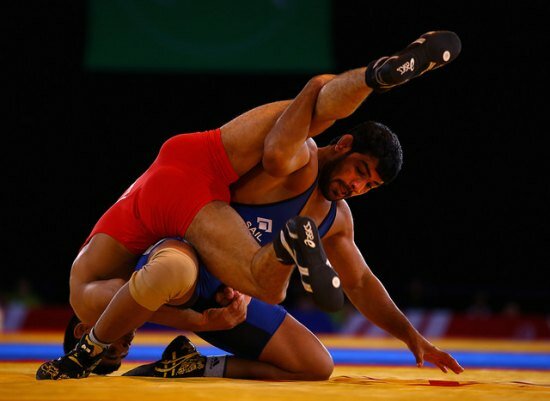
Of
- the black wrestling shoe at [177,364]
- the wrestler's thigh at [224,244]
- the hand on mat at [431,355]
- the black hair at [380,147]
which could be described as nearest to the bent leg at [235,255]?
the wrestler's thigh at [224,244]

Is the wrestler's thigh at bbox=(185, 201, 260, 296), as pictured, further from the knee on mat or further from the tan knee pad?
the knee on mat

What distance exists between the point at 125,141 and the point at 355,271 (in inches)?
375

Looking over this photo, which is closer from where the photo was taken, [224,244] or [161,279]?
[161,279]

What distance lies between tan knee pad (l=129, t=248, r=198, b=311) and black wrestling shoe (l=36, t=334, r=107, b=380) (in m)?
0.25

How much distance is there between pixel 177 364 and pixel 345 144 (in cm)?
102

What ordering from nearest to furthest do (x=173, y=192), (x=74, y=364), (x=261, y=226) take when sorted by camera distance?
(x=74, y=364)
(x=173, y=192)
(x=261, y=226)

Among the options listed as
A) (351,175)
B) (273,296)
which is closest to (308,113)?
(351,175)

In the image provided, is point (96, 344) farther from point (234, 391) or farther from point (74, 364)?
point (234, 391)

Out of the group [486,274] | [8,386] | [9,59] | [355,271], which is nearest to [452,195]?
[486,274]

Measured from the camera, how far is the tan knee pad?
8.07 ft

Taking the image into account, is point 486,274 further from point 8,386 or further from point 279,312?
point 8,386

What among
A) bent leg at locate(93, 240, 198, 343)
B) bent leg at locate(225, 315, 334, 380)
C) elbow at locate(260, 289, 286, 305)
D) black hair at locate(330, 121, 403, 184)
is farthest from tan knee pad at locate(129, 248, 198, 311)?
black hair at locate(330, 121, 403, 184)

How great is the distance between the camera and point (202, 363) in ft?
9.69

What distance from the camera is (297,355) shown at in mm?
2973
